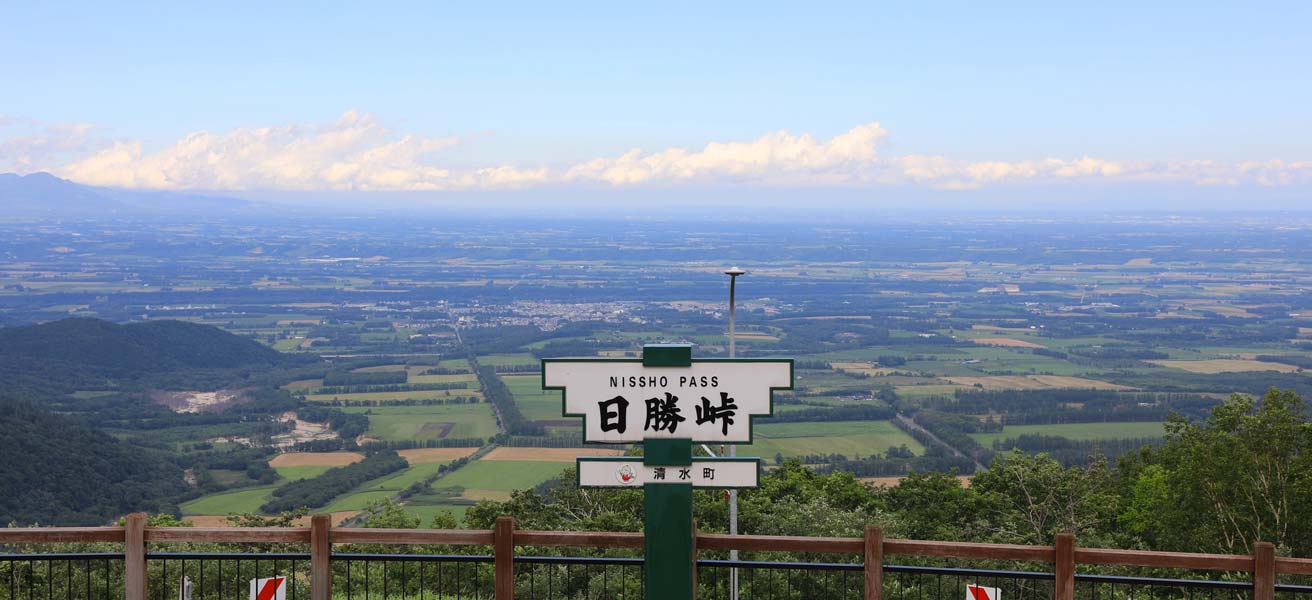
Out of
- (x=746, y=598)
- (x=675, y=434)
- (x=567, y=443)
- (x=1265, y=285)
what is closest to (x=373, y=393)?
(x=567, y=443)

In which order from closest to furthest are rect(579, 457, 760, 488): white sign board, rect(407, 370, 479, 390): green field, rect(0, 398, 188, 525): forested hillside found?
rect(579, 457, 760, 488): white sign board
rect(0, 398, 188, 525): forested hillside
rect(407, 370, 479, 390): green field

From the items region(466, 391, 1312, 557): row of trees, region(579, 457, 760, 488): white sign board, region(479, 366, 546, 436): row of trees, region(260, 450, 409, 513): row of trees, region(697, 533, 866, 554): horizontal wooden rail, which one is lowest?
region(260, 450, 409, 513): row of trees

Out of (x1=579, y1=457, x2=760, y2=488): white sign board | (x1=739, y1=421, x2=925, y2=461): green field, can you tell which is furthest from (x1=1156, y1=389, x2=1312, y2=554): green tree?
(x1=739, y1=421, x2=925, y2=461): green field

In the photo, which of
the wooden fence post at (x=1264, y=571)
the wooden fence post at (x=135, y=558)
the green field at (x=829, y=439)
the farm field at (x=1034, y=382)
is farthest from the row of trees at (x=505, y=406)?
the wooden fence post at (x=1264, y=571)

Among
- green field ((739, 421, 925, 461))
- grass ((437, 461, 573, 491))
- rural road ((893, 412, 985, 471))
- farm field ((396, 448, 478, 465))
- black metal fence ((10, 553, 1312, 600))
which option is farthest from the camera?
farm field ((396, 448, 478, 465))

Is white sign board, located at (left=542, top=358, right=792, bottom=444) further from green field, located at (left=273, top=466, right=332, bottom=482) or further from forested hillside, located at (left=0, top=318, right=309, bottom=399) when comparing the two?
forested hillside, located at (left=0, top=318, right=309, bottom=399)

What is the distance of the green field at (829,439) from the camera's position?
54.5m

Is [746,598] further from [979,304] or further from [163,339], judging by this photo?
[979,304]

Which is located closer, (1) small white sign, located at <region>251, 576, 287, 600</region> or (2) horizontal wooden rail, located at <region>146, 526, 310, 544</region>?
(2) horizontal wooden rail, located at <region>146, 526, 310, 544</region>

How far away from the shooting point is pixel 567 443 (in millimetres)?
59594

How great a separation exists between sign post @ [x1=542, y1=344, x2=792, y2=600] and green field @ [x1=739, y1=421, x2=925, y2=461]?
144 feet

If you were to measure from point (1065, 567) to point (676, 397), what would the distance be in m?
2.71

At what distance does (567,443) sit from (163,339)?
59.1 metres

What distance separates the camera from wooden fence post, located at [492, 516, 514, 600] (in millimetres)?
6828
